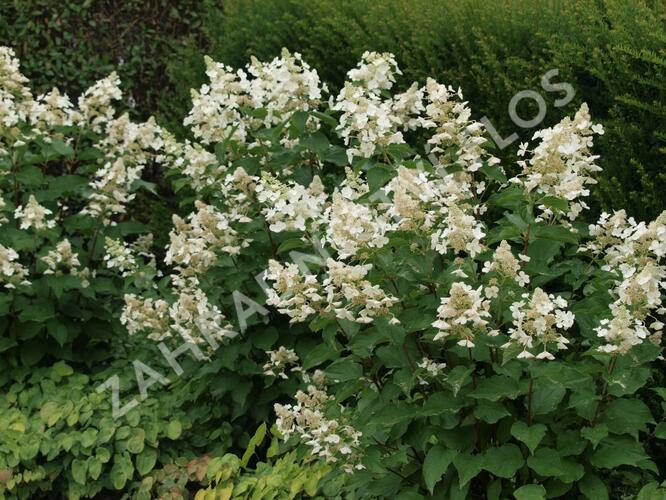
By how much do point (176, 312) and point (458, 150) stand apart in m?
1.61

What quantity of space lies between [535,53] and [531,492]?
212 centimetres

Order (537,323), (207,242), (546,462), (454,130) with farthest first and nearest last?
(207,242)
(454,130)
(546,462)
(537,323)

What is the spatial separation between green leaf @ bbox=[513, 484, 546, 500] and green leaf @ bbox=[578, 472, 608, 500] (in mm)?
144

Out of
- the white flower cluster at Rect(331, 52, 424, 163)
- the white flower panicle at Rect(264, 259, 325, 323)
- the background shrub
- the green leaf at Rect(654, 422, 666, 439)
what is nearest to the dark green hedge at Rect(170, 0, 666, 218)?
the white flower cluster at Rect(331, 52, 424, 163)

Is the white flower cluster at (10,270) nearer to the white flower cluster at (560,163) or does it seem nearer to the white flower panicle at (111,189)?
the white flower panicle at (111,189)

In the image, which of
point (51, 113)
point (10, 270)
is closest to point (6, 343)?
point (10, 270)

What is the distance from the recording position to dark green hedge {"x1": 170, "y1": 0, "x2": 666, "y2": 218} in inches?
154

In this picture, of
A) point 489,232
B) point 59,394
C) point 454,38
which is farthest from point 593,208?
point 59,394

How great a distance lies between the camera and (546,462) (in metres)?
3.08

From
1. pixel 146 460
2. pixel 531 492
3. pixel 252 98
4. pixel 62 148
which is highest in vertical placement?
pixel 62 148

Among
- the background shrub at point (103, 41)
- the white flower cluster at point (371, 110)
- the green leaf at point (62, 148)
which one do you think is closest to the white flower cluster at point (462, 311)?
the white flower cluster at point (371, 110)

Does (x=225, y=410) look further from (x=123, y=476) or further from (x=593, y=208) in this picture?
(x=593, y=208)

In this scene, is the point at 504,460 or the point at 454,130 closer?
the point at 504,460

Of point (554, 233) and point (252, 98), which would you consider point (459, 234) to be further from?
point (252, 98)
